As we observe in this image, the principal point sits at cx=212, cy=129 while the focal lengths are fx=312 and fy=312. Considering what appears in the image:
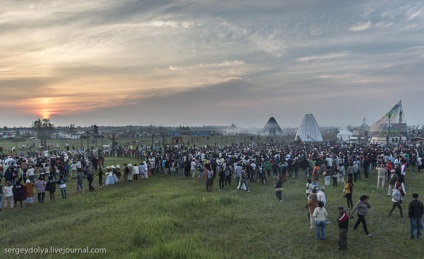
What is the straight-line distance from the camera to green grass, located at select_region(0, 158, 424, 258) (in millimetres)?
10508

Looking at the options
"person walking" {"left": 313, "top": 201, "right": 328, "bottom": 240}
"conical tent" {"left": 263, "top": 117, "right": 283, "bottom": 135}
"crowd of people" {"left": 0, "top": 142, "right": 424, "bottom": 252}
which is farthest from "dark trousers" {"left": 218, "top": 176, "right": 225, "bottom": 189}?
"conical tent" {"left": 263, "top": 117, "right": 283, "bottom": 135}

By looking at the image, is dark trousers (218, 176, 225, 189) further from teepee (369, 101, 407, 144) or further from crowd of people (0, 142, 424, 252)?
teepee (369, 101, 407, 144)

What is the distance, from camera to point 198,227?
13141 mm

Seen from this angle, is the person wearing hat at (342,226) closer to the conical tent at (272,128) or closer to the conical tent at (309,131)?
the conical tent at (309,131)

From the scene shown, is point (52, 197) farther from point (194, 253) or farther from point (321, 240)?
point (321, 240)

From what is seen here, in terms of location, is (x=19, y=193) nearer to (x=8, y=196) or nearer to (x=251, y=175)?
(x=8, y=196)

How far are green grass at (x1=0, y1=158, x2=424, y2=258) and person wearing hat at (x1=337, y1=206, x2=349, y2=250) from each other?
29cm

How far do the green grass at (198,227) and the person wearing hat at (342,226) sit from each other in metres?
0.29

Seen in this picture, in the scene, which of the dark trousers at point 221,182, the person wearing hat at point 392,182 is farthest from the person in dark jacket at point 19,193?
the person wearing hat at point 392,182

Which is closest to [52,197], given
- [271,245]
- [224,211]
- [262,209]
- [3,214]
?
[3,214]

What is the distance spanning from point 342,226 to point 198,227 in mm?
5723

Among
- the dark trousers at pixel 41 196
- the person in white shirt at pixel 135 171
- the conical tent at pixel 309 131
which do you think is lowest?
the dark trousers at pixel 41 196

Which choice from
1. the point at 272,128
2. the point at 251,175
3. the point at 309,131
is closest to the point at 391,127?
the point at 309,131

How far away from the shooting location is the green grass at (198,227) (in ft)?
34.5
